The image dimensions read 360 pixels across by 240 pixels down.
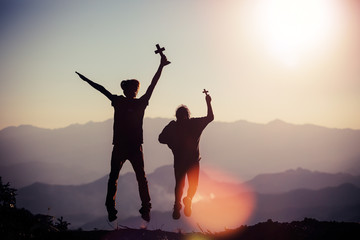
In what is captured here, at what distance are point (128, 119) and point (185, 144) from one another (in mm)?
1836

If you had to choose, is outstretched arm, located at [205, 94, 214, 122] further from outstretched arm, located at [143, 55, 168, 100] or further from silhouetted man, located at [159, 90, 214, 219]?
outstretched arm, located at [143, 55, 168, 100]

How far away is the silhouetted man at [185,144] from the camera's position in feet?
27.5

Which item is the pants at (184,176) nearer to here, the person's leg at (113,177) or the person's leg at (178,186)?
the person's leg at (178,186)

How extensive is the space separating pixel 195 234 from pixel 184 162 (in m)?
1.82

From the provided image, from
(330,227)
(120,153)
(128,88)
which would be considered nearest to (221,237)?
(330,227)

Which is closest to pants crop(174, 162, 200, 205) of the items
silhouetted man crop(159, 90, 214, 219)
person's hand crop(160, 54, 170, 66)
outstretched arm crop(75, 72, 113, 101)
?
silhouetted man crop(159, 90, 214, 219)

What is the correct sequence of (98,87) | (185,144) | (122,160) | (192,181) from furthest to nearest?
(192,181), (185,144), (122,160), (98,87)

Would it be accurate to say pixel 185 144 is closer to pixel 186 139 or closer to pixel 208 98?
pixel 186 139

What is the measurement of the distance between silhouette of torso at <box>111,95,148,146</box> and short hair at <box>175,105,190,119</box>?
57.3 inches

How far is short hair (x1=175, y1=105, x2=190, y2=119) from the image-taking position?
8.53 metres

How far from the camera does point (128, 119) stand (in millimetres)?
7246

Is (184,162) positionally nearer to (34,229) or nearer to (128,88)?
(128,88)

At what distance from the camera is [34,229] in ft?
25.6

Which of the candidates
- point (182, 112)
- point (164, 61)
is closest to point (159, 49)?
point (164, 61)
